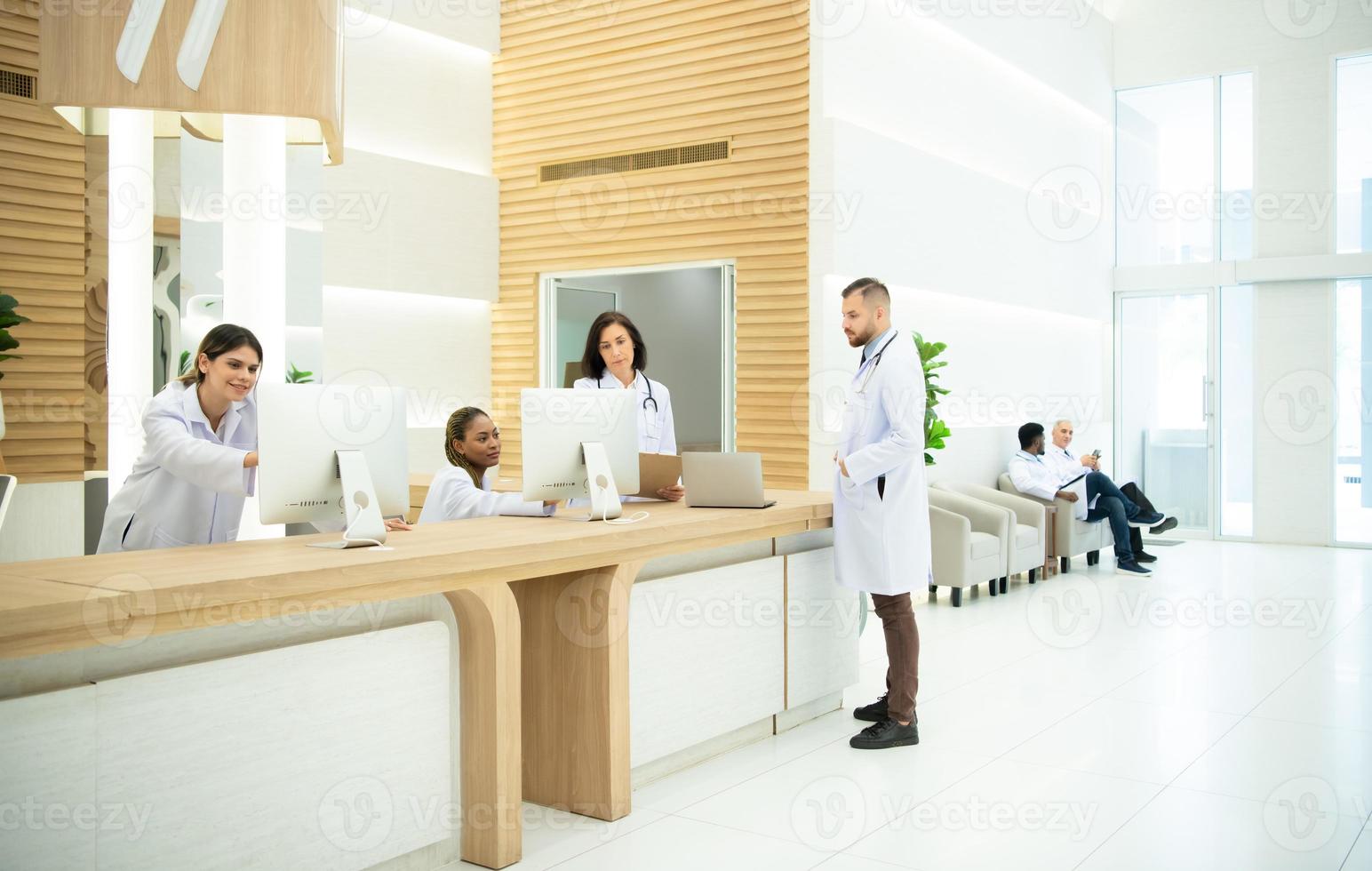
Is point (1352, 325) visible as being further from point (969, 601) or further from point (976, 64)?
point (969, 601)

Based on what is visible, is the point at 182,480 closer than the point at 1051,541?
Yes

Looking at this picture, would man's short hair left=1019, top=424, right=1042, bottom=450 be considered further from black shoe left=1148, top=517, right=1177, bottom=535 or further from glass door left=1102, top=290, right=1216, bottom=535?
glass door left=1102, top=290, right=1216, bottom=535

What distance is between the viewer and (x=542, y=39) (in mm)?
8984

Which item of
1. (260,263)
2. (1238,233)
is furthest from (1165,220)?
(260,263)

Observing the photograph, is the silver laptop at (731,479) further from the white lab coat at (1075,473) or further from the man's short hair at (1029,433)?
the white lab coat at (1075,473)

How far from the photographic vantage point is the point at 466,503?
14.6ft

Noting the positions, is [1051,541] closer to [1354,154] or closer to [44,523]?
[1354,154]

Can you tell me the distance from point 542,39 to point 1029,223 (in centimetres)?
497

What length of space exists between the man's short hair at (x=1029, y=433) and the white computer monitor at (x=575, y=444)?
632cm

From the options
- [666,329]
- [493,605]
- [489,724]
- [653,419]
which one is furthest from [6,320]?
[666,329]

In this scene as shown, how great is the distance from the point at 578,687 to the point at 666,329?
7.80 m

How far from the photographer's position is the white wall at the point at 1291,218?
1148cm

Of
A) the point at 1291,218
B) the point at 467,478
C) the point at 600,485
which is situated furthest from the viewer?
the point at 1291,218

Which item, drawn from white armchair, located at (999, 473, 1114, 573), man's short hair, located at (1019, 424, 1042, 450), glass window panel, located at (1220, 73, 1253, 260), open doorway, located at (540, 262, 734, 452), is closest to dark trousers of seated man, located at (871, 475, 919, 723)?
open doorway, located at (540, 262, 734, 452)
